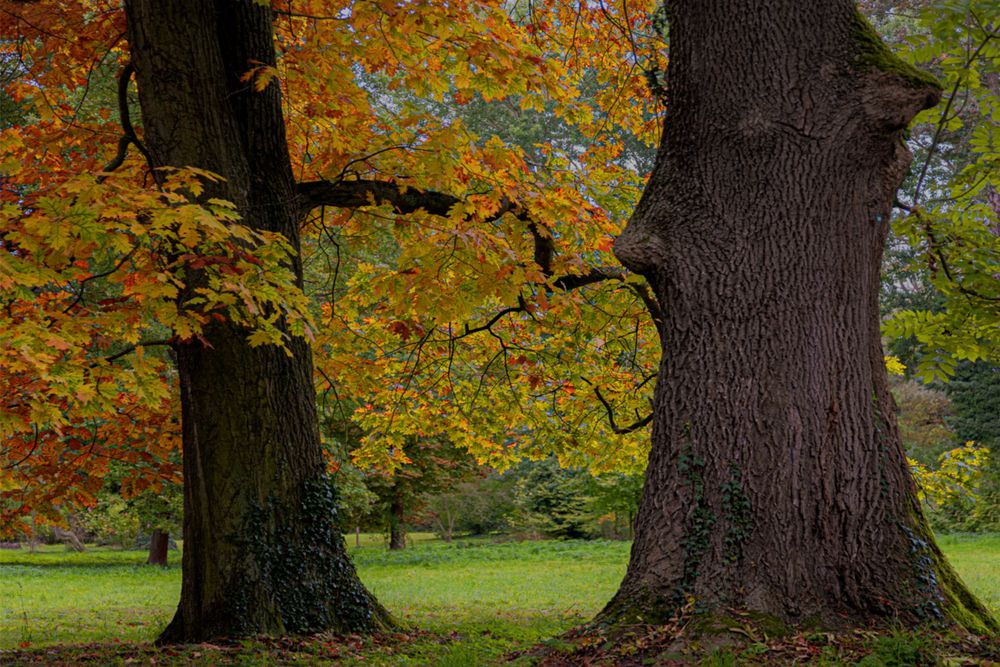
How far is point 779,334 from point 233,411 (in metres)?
3.75

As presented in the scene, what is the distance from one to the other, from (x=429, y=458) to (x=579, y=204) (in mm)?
14416

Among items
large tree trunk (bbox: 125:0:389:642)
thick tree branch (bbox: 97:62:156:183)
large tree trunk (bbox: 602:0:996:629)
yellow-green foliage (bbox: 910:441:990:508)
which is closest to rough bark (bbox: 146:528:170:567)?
large tree trunk (bbox: 125:0:389:642)

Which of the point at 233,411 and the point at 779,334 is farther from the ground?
the point at 779,334

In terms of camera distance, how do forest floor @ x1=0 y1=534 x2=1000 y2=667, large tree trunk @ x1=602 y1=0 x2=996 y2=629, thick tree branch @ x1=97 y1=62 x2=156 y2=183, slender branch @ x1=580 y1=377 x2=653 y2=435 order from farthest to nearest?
1. slender branch @ x1=580 y1=377 x2=653 y2=435
2. thick tree branch @ x1=97 y1=62 x2=156 y2=183
3. large tree trunk @ x1=602 y1=0 x2=996 y2=629
4. forest floor @ x1=0 y1=534 x2=1000 y2=667

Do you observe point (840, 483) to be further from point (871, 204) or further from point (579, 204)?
point (579, 204)

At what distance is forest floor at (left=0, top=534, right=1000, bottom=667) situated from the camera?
4.01 m

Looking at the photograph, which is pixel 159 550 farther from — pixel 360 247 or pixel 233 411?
pixel 233 411

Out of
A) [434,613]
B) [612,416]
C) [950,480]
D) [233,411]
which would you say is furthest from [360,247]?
[950,480]

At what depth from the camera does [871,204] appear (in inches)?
187

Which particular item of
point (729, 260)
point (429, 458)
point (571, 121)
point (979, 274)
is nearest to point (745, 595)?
point (729, 260)

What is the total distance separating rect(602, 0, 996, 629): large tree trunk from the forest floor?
0.39 metres

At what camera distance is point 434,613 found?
981cm

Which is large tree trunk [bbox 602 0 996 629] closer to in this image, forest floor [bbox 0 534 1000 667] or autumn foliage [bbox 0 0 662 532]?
forest floor [bbox 0 534 1000 667]

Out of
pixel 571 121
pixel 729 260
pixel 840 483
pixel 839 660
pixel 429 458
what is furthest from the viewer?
pixel 429 458
